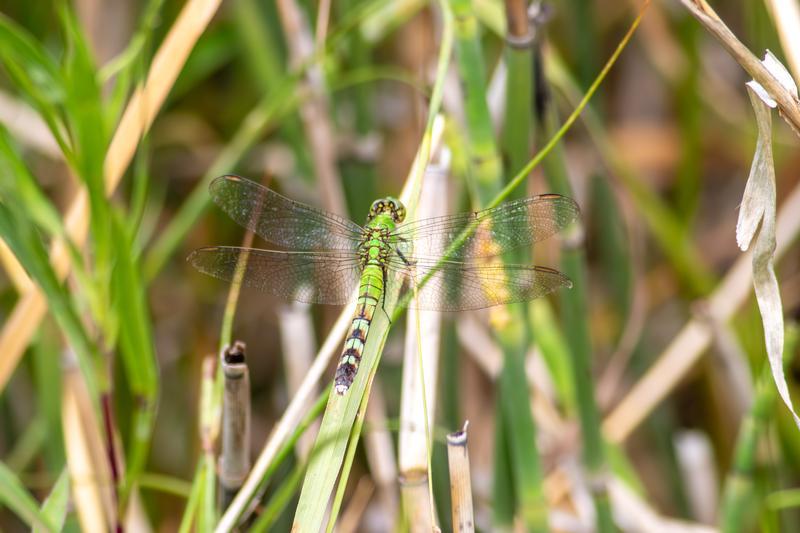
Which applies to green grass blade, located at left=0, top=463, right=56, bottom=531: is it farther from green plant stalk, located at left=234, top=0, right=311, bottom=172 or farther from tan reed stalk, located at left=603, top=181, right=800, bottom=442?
tan reed stalk, located at left=603, top=181, right=800, bottom=442

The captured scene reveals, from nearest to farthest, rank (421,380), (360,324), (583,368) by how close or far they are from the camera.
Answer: (421,380) < (360,324) < (583,368)

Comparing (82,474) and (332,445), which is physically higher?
(82,474)

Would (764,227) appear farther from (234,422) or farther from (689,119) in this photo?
(689,119)

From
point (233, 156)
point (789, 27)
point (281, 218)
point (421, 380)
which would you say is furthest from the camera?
point (233, 156)

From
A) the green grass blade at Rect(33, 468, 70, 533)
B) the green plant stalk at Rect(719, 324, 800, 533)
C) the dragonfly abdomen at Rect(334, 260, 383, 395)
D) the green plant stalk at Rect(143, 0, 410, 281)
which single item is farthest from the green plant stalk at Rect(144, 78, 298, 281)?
the green plant stalk at Rect(719, 324, 800, 533)

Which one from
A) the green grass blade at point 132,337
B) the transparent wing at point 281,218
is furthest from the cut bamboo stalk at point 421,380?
the green grass blade at point 132,337

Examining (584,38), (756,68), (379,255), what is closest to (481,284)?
(379,255)
